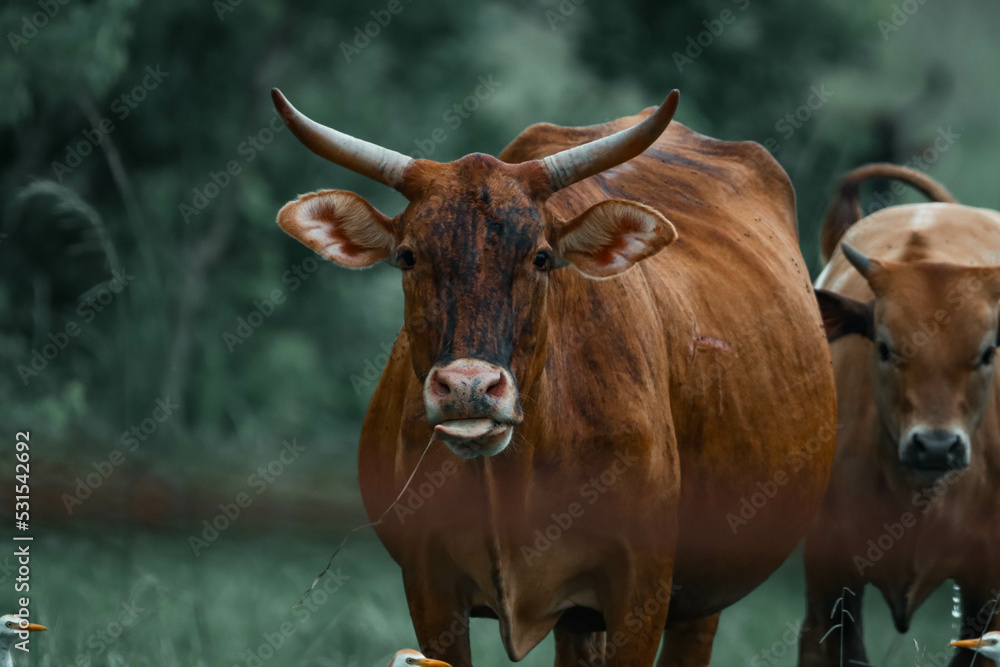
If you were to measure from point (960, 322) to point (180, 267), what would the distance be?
22.1ft

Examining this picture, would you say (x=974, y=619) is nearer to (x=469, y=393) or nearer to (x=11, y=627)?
(x=469, y=393)

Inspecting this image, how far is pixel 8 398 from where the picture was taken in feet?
24.7

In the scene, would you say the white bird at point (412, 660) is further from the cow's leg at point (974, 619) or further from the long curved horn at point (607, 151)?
the cow's leg at point (974, 619)

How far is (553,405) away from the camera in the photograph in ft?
10.5

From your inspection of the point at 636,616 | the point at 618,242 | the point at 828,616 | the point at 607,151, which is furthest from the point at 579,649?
the point at 607,151

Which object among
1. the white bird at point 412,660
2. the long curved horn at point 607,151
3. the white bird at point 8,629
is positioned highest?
the long curved horn at point 607,151

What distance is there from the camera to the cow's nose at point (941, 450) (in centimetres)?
446

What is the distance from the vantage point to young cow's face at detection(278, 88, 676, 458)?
2.74m

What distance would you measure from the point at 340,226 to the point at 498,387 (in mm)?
743

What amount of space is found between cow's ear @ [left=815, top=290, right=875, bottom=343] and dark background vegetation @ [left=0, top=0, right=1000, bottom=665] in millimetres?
2669

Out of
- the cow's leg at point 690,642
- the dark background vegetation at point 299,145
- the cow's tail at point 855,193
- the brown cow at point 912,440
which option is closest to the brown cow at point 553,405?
the cow's leg at point 690,642

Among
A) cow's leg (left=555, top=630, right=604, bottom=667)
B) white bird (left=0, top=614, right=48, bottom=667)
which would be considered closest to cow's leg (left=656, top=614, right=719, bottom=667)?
cow's leg (left=555, top=630, right=604, bottom=667)

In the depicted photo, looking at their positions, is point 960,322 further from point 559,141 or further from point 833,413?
point 559,141

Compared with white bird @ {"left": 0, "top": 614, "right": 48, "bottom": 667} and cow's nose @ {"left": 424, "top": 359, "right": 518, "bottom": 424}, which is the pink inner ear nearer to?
cow's nose @ {"left": 424, "top": 359, "right": 518, "bottom": 424}
